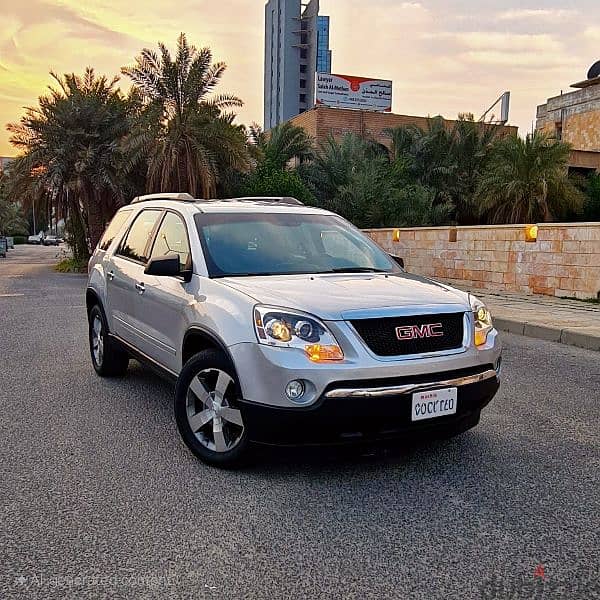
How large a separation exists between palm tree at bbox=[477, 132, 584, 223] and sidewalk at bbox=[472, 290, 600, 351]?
45.6 feet

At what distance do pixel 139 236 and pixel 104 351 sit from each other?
1.29 meters

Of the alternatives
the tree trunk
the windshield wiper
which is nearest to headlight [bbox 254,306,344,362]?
the windshield wiper

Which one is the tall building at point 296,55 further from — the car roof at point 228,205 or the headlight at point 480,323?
the headlight at point 480,323

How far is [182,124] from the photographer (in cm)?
2458

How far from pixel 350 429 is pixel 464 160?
3025 cm

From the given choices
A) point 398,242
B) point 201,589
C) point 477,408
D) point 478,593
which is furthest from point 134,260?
point 398,242

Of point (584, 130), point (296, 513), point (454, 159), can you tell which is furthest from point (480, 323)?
point (584, 130)

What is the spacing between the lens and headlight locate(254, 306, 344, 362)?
378 centimetres

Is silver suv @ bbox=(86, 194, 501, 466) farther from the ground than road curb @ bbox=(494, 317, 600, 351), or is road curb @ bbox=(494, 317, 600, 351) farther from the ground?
silver suv @ bbox=(86, 194, 501, 466)

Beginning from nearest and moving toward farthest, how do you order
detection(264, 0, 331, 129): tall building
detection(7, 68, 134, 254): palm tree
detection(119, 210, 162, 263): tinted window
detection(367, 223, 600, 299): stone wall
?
1. detection(119, 210, 162, 263): tinted window
2. detection(367, 223, 600, 299): stone wall
3. detection(7, 68, 134, 254): palm tree
4. detection(264, 0, 331, 129): tall building

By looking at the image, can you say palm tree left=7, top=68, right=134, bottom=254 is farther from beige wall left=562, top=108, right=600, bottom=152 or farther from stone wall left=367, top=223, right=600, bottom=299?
beige wall left=562, top=108, right=600, bottom=152

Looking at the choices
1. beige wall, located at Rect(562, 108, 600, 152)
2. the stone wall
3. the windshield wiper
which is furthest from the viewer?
beige wall, located at Rect(562, 108, 600, 152)

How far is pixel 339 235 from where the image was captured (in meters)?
5.61

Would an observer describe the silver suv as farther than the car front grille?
No
